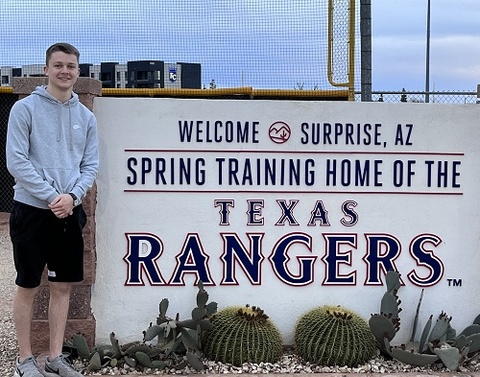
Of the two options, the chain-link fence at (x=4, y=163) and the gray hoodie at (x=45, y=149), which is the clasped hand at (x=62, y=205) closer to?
the gray hoodie at (x=45, y=149)

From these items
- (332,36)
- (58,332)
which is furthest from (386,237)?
(332,36)

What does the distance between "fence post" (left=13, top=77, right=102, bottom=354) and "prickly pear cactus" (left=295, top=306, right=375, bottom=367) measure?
1.51 m

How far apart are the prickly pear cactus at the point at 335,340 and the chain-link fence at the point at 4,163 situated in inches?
321

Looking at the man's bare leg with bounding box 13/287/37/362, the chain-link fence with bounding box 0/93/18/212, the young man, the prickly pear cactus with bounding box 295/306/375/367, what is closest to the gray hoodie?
the young man

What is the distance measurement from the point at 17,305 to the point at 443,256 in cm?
307

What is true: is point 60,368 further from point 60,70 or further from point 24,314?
point 60,70

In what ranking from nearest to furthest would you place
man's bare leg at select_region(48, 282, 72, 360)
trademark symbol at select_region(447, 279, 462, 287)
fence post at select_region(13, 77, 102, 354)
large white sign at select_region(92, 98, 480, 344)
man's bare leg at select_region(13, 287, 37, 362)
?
man's bare leg at select_region(13, 287, 37, 362) → man's bare leg at select_region(48, 282, 72, 360) → fence post at select_region(13, 77, 102, 354) → large white sign at select_region(92, 98, 480, 344) → trademark symbol at select_region(447, 279, 462, 287)

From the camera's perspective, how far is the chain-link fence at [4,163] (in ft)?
41.5

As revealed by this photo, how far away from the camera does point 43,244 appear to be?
16.0 ft

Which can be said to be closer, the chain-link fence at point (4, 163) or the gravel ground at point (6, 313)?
the gravel ground at point (6, 313)

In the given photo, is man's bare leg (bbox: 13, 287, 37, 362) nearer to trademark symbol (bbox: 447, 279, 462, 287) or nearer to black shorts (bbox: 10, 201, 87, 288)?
black shorts (bbox: 10, 201, 87, 288)

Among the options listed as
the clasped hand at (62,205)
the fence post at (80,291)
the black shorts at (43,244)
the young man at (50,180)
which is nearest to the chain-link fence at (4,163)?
the fence post at (80,291)

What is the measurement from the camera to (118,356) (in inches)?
222

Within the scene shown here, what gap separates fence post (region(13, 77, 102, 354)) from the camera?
5595mm
